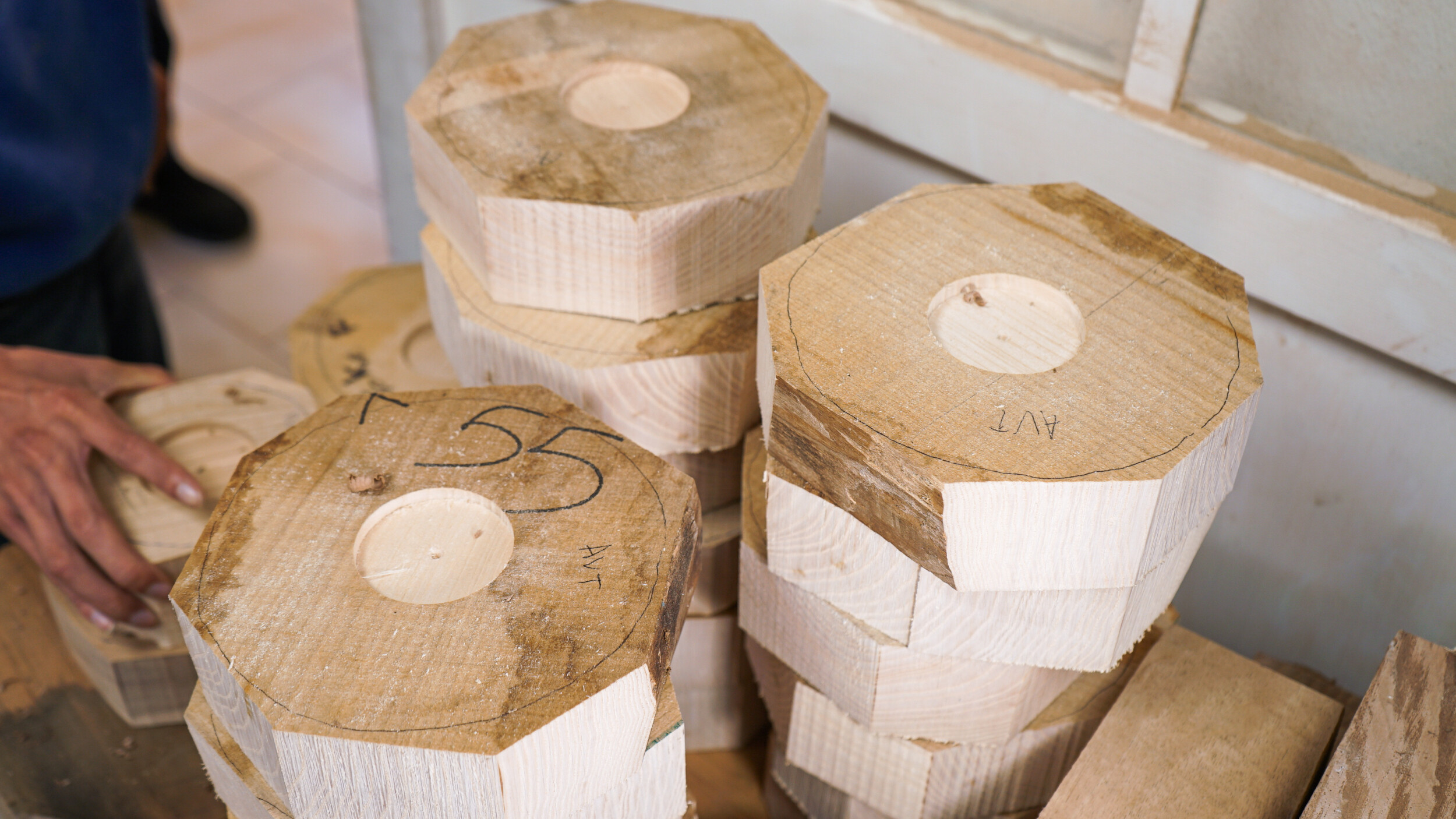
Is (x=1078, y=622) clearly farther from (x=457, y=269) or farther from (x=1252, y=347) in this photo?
(x=457, y=269)

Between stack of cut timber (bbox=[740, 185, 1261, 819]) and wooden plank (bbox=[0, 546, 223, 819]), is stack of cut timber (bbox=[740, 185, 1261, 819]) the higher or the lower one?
the higher one

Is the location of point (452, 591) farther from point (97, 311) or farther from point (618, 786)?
point (97, 311)

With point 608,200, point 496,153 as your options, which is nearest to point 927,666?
point 608,200

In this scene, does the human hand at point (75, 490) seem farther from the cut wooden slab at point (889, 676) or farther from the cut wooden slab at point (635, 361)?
the cut wooden slab at point (889, 676)

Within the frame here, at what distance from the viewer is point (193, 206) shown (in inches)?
108

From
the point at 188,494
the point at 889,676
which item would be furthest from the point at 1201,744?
the point at 188,494

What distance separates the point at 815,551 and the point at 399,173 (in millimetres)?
1596

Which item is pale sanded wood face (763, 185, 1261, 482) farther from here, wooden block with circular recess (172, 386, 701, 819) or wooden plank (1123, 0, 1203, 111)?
wooden plank (1123, 0, 1203, 111)

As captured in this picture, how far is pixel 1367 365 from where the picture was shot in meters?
1.04

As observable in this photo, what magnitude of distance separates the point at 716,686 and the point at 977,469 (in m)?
0.50

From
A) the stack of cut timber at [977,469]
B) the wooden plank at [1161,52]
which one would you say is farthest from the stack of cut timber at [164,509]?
the wooden plank at [1161,52]

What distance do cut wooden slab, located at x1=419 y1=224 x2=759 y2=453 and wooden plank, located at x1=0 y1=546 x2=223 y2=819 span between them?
462 mm

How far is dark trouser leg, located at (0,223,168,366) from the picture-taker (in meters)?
1.41

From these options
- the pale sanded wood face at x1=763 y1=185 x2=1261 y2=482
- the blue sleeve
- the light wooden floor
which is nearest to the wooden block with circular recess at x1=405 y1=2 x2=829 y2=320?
the pale sanded wood face at x1=763 y1=185 x2=1261 y2=482
